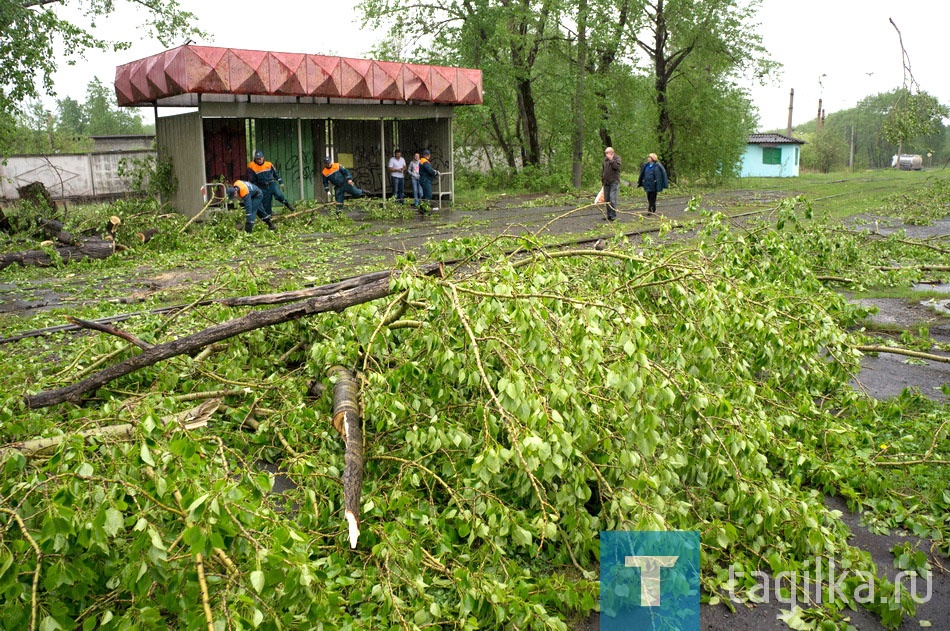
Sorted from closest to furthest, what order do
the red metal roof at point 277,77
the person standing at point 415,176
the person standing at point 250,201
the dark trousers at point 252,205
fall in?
the person standing at point 250,201, the dark trousers at point 252,205, the red metal roof at point 277,77, the person standing at point 415,176

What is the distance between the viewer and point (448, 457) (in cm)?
458

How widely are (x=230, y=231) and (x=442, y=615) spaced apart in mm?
13967

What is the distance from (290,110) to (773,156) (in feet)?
164

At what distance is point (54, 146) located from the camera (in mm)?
36281

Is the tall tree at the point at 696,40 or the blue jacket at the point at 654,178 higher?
the tall tree at the point at 696,40

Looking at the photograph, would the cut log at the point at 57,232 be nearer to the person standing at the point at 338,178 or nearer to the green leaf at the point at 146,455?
the person standing at the point at 338,178

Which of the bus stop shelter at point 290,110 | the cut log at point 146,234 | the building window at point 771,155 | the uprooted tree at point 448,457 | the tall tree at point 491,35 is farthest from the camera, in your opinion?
the building window at point 771,155

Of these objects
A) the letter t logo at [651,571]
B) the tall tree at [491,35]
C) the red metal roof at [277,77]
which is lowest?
the letter t logo at [651,571]

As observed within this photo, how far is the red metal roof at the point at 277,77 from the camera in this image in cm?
1827

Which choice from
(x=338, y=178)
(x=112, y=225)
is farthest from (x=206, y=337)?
(x=338, y=178)

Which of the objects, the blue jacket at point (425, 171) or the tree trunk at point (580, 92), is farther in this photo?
the tree trunk at point (580, 92)

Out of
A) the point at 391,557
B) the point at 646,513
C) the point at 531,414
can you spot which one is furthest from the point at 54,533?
the point at 646,513

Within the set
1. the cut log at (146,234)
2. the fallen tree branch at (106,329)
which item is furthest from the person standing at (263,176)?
the fallen tree branch at (106,329)

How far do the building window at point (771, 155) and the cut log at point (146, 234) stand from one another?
56194 mm
